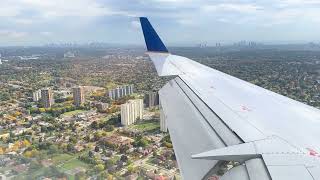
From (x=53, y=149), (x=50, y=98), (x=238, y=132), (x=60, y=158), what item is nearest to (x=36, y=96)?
(x=50, y=98)

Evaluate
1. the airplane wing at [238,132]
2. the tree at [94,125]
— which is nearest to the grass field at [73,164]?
the tree at [94,125]

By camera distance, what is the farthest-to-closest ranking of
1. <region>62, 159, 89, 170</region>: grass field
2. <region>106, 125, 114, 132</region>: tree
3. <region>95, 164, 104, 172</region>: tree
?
<region>106, 125, 114, 132</region>: tree, <region>62, 159, 89, 170</region>: grass field, <region>95, 164, 104, 172</region>: tree

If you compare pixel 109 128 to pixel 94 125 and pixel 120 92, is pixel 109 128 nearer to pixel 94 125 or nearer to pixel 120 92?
pixel 94 125

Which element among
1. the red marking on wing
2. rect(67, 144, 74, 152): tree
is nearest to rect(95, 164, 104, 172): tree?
rect(67, 144, 74, 152): tree

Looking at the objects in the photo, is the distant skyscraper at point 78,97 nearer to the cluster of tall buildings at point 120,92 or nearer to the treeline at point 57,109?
the treeline at point 57,109

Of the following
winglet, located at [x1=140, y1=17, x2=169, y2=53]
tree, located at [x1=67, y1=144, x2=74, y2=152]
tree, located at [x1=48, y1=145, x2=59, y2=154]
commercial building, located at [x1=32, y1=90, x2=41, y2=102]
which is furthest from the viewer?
commercial building, located at [x1=32, y1=90, x2=41, y2=102]

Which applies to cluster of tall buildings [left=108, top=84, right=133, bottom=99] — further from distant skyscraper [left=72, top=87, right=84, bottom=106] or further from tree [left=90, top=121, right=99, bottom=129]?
tree [left=90, top=121, right=99, bottom=129]

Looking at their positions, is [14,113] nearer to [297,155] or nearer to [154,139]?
[154,139]

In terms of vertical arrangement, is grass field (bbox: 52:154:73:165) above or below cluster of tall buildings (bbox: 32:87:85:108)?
below
